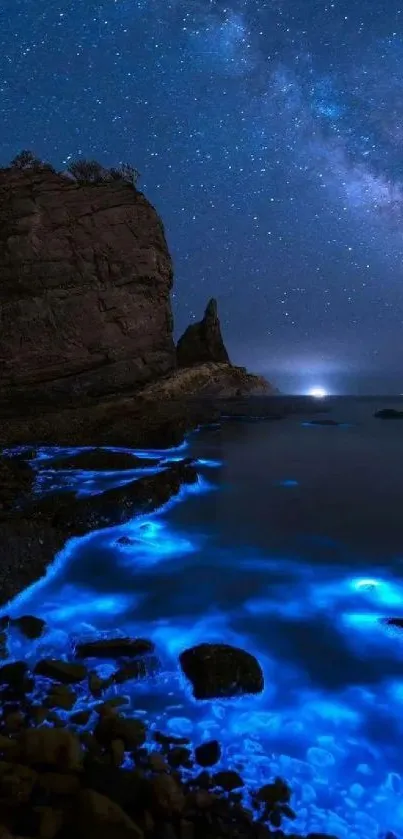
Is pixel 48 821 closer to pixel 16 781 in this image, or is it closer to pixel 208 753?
pixel 16 781

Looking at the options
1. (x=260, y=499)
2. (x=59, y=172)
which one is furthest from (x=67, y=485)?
(x=59, y=172)

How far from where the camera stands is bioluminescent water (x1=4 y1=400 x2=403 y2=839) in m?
3.26

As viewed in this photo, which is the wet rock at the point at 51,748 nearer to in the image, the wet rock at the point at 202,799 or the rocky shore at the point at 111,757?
the rocky shore at the point at 111,757

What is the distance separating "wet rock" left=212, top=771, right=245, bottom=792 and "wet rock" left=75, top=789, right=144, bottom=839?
684 millimetres

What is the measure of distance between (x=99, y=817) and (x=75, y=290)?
33345 mm

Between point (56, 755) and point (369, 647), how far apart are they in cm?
330

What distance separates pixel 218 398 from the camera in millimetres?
49781

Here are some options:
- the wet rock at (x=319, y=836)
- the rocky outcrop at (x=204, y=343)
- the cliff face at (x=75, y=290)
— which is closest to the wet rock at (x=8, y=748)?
the wet rock at (x=319, y=836)

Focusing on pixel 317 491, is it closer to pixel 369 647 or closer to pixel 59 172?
pixel 369 647

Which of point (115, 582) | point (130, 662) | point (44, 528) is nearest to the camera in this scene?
point (130, 662)

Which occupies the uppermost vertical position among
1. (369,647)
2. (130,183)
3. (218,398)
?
(130,183)

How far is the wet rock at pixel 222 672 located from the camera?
4.00 metres

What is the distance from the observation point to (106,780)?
289cm

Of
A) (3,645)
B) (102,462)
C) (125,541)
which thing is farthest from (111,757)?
(102,462)
